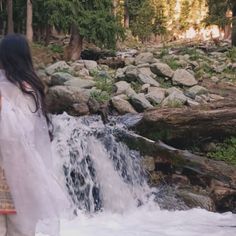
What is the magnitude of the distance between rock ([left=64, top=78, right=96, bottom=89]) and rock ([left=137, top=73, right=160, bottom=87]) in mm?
1185

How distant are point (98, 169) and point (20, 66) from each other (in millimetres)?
5534

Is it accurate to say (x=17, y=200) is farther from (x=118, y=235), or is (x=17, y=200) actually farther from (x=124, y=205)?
(x=124, y=205)

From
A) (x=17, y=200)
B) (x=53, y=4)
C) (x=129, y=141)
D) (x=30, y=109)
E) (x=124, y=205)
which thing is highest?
(x=53, y=4)

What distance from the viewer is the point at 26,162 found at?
2850 mm

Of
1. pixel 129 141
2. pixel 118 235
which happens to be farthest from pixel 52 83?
pixel 118 235

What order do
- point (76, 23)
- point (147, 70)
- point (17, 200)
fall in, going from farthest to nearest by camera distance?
point (76, 23), point (147, 70), point (17, 200)

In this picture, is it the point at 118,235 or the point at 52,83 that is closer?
the point at 118,235

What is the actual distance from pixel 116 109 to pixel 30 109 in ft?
28.3

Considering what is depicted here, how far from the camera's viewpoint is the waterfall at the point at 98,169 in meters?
7.93

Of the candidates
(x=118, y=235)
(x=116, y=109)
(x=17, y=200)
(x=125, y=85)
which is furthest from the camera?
(x=125, y=85)

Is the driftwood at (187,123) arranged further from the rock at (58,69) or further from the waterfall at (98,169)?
the rock at (58,69)

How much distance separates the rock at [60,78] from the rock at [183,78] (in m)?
2.72

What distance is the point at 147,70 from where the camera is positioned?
15.2 metres

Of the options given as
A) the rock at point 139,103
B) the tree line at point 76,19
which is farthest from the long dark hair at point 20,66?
the tree line at point 76,19
